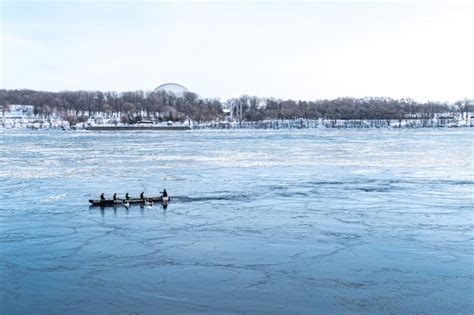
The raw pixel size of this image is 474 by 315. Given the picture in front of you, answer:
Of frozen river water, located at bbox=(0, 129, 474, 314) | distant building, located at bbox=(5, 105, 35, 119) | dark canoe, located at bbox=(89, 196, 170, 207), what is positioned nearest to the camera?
frozen river water, located at bbox=(0, 129, 474, 314)

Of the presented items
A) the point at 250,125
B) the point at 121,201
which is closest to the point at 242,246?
the point at 121,201

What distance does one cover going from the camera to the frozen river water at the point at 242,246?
30.8 feet

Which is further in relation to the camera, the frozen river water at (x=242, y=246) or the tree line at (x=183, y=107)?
the tree line at (x=183, y=107)

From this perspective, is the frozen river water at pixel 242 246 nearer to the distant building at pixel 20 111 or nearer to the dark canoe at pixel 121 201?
the dark canoe at pixel 121 201

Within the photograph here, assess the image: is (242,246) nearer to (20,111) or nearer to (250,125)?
(250,125)

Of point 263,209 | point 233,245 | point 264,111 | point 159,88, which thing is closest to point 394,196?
point 263,209

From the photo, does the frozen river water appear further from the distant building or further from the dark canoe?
the distant building

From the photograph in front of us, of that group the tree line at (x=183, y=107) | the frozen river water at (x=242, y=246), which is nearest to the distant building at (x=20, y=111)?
the tree line at (x=183, y=107)

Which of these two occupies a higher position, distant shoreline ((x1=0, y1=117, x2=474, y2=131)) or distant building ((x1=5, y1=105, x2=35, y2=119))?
distant building ((x1=5, y1=105, x2=35, y2=119))

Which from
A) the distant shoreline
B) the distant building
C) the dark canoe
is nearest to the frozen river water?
the dark canoe

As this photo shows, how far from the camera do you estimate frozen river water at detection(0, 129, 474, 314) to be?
9375 mm

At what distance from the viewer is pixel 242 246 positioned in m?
→ 12.2

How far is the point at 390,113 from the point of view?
109938 millimetres

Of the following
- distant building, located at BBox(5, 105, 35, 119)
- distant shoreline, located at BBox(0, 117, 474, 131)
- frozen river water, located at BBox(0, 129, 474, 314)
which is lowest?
frozen river water, located at BBox(0, 129, 474, 314)
